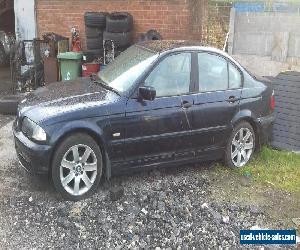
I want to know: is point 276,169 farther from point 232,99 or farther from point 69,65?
point 69,65

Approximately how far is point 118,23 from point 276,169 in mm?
5173

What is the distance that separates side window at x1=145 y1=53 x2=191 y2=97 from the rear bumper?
142cm

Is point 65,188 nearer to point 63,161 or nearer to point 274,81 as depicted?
point 63,161

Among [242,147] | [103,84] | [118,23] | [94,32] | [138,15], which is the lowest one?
[242,147]

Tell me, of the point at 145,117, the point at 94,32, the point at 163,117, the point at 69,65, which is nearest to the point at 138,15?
the point at 94,32

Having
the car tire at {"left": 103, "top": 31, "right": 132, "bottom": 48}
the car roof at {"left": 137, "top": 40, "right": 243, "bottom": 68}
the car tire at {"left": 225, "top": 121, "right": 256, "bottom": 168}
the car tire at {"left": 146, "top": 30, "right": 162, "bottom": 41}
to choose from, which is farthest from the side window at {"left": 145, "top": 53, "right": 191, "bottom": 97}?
the car tire at {"left": 103, "top": 31, "right": 132, "bottom": 48}

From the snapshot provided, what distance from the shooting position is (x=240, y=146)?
6652mm

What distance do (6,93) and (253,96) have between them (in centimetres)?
621

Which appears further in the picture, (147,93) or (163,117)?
(163,117)

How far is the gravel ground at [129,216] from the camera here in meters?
4.76

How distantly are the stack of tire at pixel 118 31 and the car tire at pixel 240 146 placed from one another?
4.44m

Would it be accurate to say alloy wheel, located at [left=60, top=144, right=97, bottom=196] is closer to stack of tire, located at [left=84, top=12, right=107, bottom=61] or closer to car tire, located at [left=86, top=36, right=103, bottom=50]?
stack of tire, located at [left=84, top=12, right=107, bottom=61]

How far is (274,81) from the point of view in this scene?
827cm

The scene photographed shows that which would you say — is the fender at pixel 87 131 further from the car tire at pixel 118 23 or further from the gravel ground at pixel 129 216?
the car tire at pixel 118 23
